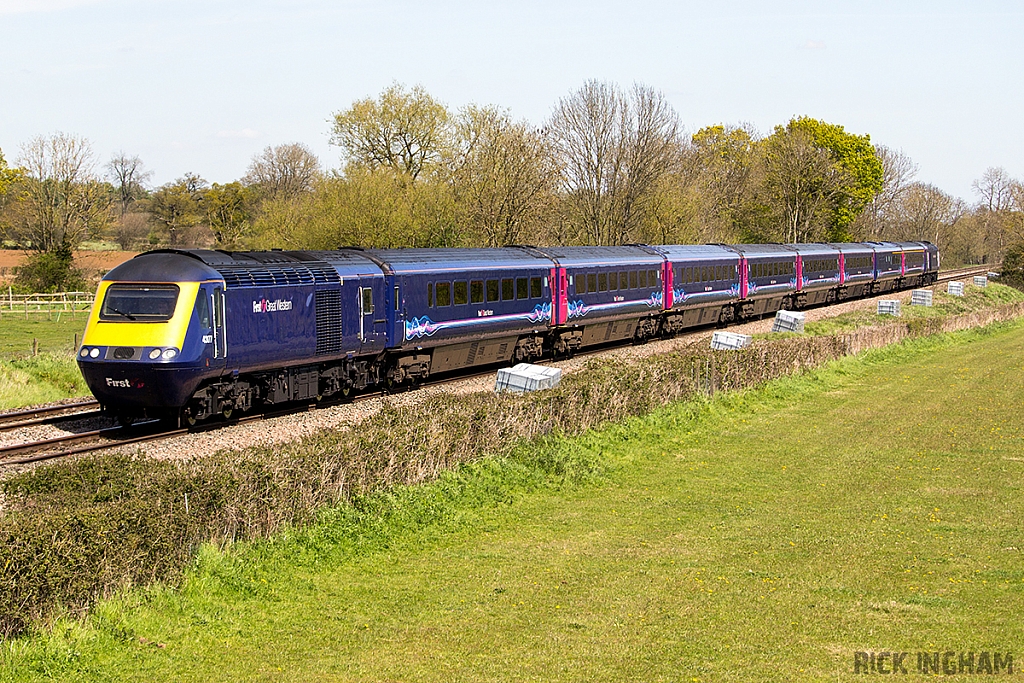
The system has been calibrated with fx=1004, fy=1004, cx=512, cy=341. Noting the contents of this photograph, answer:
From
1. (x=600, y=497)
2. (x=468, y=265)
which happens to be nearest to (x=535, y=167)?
(x=468, y=265)

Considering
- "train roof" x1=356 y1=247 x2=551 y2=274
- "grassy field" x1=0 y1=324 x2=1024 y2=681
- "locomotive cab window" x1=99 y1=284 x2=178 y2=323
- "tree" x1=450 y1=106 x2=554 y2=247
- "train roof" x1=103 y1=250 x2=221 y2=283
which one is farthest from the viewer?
"tree" x1=450 y1=106 x2=554 y2=247

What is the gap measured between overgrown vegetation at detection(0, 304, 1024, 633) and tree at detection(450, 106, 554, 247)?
35002 millimetres

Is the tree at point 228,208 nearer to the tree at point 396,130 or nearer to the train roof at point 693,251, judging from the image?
the tree at point 396,130

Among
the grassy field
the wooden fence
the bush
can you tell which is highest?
the bush

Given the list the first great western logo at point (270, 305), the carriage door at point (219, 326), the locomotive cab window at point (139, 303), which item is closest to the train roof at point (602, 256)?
the first great western logo at point (270, 305)

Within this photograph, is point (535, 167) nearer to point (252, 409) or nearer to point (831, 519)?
point (252, 409)

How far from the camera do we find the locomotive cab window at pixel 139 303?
64.3ft

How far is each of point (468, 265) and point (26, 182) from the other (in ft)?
195

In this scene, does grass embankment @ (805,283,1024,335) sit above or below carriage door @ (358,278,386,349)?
below

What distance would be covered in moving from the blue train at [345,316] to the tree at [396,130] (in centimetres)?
4105

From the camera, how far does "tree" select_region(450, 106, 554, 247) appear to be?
56.4m

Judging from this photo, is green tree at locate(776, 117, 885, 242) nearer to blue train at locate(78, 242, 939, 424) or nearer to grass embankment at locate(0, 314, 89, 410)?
blue train at locate(78, 242, 939, 424)

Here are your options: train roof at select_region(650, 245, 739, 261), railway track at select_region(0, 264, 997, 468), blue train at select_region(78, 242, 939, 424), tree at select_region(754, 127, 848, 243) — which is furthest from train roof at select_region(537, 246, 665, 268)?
tree at select_region(754, 127, 848, 243)

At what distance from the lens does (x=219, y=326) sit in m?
20.2
